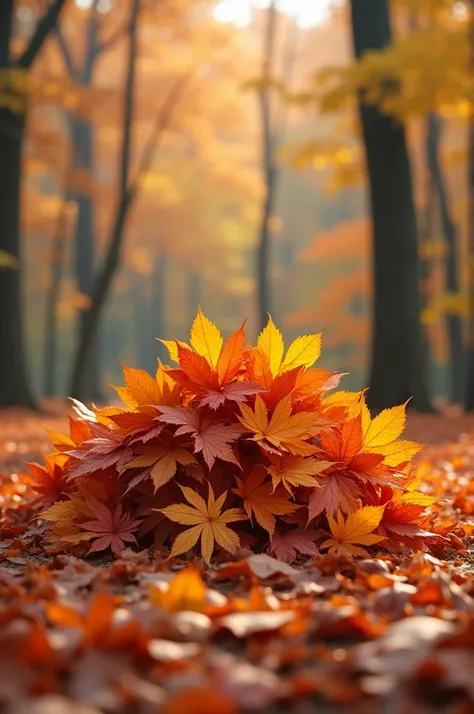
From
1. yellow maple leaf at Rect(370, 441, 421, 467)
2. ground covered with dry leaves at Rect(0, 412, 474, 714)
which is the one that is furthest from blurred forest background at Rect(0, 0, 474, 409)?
ground covered with dry leaves at Rect(0, 412, 474, 714)

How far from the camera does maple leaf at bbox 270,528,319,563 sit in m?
2.57

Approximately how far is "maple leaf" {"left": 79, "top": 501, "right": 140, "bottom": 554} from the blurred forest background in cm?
652

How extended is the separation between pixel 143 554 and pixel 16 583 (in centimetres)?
49

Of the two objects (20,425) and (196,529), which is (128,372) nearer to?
(196,529)

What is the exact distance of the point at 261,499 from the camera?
2.63 metres

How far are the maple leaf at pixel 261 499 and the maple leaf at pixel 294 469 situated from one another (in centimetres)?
5

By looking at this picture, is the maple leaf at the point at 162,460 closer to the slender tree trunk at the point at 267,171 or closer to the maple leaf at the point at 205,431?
the maple leaf at the point at 205,431

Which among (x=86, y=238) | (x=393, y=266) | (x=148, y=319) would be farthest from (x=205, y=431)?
(x=148, y=319)

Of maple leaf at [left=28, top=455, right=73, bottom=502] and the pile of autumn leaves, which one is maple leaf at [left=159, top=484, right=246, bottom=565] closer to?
the pile of autumn leaves

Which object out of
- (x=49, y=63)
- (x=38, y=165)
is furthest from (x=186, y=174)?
(x=38, y=165)

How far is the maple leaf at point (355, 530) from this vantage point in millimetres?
2566

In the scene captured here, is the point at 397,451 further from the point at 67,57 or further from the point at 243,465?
the point at 67,57

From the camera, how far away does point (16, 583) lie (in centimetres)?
220

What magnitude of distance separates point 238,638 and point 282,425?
1.02 meters
